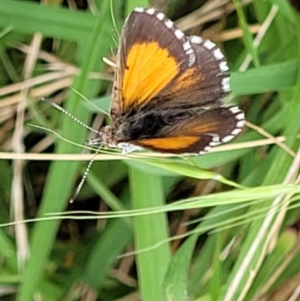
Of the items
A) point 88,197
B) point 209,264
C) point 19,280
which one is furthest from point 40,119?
point 209,264

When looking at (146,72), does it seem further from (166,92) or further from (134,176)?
(134,176)

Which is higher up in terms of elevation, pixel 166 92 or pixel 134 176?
pixel 166 92

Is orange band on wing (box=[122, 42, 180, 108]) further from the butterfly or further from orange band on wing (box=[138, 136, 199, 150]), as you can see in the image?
orange band on wing (box=[138, 136, 199, 150])

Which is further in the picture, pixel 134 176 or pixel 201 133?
pixel 134 176

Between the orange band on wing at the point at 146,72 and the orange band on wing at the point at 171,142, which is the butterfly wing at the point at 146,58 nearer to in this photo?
the orange band on wing at the point at 146,72

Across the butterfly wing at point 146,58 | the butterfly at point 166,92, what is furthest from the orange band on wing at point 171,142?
the butterfly wing at point 146,58

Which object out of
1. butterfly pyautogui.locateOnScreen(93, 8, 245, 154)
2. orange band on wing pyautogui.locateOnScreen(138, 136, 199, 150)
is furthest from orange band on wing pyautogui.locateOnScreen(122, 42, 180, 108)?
orange band on wing pyautogui.locateOnScreen(138, 136, 199, 150)

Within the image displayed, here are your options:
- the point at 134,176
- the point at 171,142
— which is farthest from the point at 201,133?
the point at 134,176
